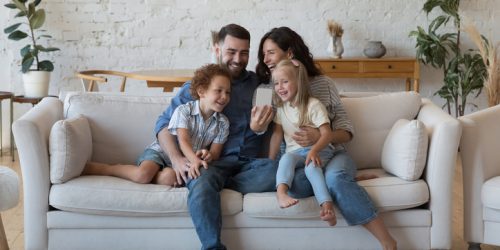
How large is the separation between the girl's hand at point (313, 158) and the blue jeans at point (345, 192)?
55 millimetres

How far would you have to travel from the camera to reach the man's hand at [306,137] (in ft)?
11.0

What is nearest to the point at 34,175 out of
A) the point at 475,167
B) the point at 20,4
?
the point at 475,167

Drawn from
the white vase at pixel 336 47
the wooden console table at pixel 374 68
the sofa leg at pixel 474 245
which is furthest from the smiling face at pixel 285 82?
the white vase at pixel 336 47

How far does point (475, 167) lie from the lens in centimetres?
332

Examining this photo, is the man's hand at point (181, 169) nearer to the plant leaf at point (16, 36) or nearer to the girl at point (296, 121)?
the girl at point (296, 121)

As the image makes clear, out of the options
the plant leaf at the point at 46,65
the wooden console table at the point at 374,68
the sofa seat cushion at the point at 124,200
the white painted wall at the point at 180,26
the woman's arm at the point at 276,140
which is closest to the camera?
the sofa seat cushion at the point at 124,200

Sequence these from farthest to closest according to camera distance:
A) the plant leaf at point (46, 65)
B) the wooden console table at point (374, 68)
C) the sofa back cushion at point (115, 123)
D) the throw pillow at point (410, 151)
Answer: the wooden console table at point (374, 68), the plant leaf at point (46, 65), the sofa back cushion at point (115, 123), the throw pillow at point (410, 151)

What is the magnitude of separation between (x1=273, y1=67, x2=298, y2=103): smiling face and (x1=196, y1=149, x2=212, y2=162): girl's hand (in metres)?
0.44

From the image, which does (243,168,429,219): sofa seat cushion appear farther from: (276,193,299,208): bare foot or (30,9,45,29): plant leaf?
(30,9,45,29): plant leaf

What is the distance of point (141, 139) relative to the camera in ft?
11.9

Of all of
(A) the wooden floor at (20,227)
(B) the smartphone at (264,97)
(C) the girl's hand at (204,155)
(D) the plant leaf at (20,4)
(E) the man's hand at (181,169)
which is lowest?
(A) the wooden floor at (20,227)

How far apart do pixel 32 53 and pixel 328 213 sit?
3.83 meters

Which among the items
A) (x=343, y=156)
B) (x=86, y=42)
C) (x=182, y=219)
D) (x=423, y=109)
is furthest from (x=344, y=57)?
(x=182, y=219)

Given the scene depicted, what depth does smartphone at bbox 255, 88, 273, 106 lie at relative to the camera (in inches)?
135
